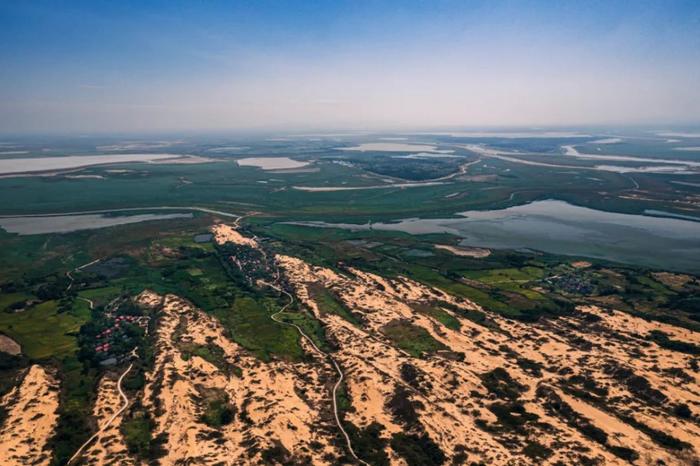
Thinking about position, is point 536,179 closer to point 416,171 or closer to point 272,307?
point 416,171

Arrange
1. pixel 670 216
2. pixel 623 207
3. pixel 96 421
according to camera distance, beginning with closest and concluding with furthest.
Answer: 1. pixel 96 421
2. pixel 670 216
3. pixel 623 207

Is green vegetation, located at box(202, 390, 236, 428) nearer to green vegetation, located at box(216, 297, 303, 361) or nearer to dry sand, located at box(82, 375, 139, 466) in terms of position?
dry sand, located at box(82, 375, 139, 466)

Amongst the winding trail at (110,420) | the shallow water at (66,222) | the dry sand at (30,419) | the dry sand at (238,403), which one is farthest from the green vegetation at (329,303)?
the shallow water at (66,222)

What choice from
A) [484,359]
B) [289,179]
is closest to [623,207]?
[484,359]

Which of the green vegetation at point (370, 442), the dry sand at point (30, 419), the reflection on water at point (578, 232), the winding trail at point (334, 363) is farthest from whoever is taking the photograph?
the reflection on water at point (578, 232)

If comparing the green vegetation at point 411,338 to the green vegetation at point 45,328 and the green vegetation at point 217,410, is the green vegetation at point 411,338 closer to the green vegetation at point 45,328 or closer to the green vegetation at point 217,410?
the green vegetation at point 217,410

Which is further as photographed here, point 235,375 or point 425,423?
point 235,375

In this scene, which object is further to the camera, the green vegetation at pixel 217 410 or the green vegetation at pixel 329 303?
the green vegetation at pixel 329 303
